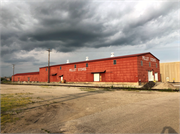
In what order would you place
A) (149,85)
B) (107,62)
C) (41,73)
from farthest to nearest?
(41,73), (107,62), (149,85)

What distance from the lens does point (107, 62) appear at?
29.6 m

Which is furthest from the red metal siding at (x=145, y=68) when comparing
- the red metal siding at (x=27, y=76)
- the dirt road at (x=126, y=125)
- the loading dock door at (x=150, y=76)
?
the red metal siding at (x=27, y=76)

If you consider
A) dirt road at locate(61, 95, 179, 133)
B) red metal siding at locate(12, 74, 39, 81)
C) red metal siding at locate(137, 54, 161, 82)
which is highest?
red metal siding at locate(137, 54, 161, 82)

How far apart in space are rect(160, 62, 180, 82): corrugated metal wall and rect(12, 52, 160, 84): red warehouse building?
353cm

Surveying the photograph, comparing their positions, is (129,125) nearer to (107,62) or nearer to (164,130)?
(164,130)

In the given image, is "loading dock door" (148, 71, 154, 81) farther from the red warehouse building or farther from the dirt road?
the dirt road

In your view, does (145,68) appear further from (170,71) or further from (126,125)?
(126,125)

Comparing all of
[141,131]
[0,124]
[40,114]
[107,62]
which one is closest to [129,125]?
[141,131]

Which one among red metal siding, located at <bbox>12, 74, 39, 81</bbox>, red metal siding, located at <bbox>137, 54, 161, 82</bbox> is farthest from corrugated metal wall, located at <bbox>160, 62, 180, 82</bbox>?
red metal siding, located at <bbox>12, 74, 39, 81</bbox>

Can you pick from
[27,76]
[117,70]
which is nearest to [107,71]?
[117,70]

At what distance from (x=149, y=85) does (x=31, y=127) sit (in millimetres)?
18033

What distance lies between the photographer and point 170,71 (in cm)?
3356

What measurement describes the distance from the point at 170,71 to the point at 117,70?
16.3 m

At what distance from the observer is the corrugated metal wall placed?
32.0 meters
